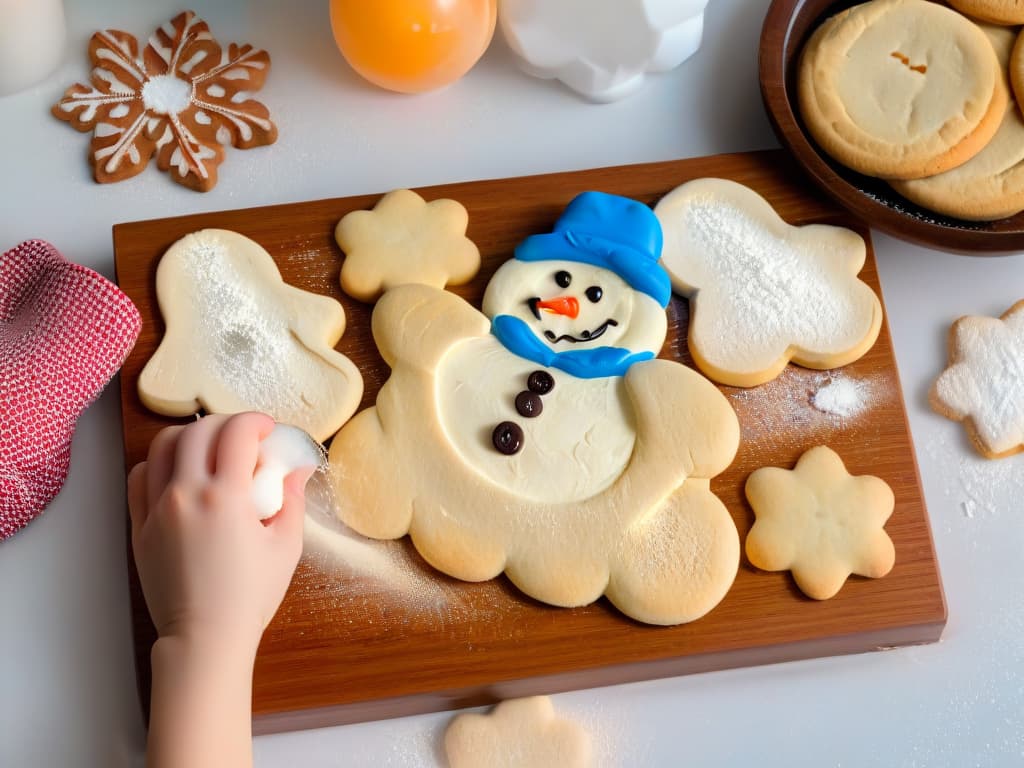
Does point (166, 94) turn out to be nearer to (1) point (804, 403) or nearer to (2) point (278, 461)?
(2) point (278, 461)

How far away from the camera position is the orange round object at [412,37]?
1102 mm

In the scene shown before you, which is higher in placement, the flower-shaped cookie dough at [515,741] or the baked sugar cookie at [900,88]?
the baked sugar cookie at [900,88]

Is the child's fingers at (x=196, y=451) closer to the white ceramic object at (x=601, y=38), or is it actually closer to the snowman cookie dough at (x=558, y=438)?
the snowman cookie dough at (x=558, y=438)

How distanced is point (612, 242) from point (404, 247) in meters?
0.20

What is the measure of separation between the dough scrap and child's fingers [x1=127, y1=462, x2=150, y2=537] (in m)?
0.11

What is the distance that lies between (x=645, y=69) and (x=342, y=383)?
0.49 metres

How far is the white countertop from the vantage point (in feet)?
3.36

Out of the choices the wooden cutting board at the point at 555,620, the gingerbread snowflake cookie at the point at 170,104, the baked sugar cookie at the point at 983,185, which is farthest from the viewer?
the gingerbread snowflake cookie at the point at 170,104

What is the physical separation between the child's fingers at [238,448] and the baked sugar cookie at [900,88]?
62cm

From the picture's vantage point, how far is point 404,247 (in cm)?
110

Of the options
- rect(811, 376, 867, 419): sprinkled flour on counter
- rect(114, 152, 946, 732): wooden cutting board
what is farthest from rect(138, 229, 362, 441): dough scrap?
rect(811, 376, 867, 419): sprinkled flour on counter

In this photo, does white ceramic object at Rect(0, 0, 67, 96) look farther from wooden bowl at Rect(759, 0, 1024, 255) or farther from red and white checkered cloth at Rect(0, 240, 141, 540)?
wooden bowl at Rect(759, 0, 1024, 255)

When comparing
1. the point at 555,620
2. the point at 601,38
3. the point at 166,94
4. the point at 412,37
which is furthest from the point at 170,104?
the point at 555,620

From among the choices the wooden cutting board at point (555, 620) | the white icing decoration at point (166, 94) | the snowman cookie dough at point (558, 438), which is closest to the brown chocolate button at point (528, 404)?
the snowman cookie dough at point (558, 438)
